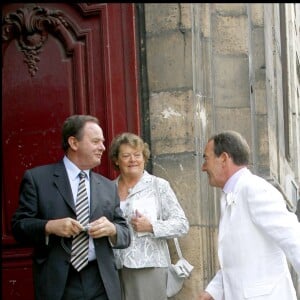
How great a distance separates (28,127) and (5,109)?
0.23 meters

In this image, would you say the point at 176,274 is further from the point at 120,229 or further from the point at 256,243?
the point at 256,243

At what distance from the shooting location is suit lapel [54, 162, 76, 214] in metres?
7.01

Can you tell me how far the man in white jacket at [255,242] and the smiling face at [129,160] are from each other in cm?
114

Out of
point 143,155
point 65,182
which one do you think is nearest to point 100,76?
point 143,155

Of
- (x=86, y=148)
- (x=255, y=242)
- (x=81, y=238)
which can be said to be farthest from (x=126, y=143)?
(x=255, y=242)

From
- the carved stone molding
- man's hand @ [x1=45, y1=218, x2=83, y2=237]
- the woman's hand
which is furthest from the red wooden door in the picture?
man's hand @ [x1=45, y1=218, x2=83, y2=237]

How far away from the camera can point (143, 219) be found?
25.1 ft

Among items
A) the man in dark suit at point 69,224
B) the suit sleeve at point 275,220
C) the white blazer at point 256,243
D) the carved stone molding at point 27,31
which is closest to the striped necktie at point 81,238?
the man in dark suit at point 69,224

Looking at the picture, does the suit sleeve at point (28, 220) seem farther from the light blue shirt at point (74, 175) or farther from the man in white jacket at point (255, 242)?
the man in white jacket at point (255, 242)

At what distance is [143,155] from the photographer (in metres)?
7.94

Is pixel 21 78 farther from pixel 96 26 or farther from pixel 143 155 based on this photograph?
pixel 143 155

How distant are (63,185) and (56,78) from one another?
1726mm

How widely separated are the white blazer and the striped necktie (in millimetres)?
870

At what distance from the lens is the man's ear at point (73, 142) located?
7.24m
